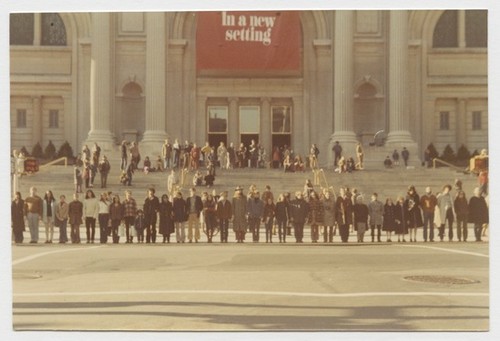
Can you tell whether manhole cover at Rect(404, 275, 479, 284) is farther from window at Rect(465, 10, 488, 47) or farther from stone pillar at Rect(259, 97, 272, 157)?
stone pillar at Rect(259, 97, 272, 157)

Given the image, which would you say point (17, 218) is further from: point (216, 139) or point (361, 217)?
point (361, 217)

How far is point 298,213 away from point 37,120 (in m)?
7.18

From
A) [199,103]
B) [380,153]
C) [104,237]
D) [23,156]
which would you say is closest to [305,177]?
[380,153]

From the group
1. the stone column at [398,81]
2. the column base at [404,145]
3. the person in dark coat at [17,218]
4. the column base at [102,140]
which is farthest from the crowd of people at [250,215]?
the stone column at [398,81]

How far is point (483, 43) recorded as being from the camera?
2183 cm

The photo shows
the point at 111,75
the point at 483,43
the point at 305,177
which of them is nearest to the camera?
the point at 483,43

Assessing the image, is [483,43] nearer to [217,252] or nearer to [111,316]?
[217,252]

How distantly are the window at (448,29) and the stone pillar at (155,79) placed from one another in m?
8.77

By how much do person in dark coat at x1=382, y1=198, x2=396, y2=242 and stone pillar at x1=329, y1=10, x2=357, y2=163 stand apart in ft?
30.5

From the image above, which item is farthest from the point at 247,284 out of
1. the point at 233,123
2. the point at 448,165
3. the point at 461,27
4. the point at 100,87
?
the point at 100,87

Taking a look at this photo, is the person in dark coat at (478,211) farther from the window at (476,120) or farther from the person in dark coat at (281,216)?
the person in dark coat at (281,216)

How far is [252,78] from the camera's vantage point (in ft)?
104
